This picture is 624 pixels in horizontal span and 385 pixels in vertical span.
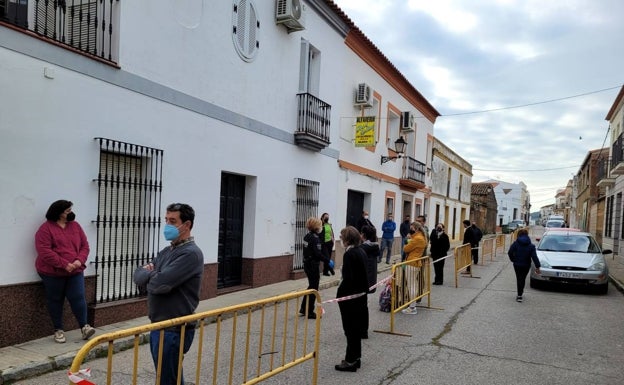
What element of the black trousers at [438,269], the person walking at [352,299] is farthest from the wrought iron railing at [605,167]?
the person walking at [352,299]

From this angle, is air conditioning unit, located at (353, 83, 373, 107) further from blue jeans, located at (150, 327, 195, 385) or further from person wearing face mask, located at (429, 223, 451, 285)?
blue jeans, located at (150, 327, 195, 385)

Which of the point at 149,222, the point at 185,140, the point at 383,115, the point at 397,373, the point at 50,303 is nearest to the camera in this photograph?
the point at 397,373

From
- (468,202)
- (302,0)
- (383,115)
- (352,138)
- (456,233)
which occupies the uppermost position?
(302,0)

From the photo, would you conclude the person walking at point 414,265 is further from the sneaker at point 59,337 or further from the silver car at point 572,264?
the sneaker at point 59,337

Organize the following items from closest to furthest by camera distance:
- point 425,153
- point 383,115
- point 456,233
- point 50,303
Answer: point 50,303 < point 383,115 < point 425,153 < point 456,233

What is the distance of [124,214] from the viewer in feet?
21.7

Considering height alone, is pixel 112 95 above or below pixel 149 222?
above

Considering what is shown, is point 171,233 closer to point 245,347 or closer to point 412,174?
point 245,347

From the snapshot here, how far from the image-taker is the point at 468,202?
110ft

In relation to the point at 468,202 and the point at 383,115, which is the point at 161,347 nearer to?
the point at 383,115

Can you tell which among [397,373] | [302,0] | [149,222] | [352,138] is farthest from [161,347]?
[352,138]

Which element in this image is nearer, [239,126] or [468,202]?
[239,126]

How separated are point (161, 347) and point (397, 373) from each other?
2953 mm

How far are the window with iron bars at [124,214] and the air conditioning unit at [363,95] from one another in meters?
8.36
